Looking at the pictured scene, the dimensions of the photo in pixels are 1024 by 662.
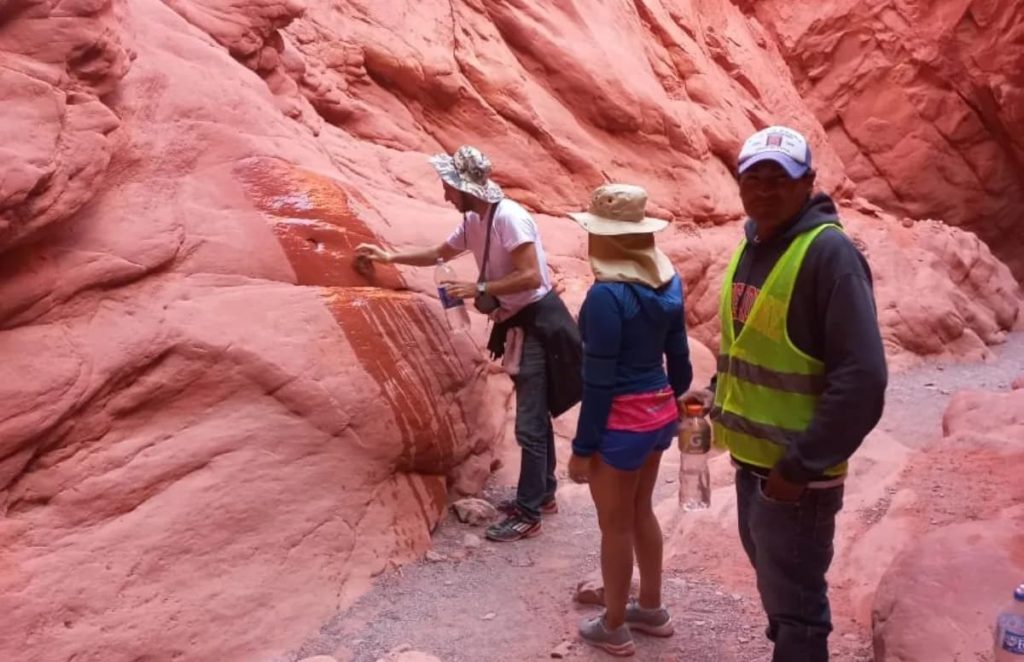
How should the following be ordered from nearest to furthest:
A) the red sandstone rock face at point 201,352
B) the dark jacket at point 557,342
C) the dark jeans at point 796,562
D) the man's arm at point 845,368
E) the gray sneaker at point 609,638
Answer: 1. the man's arm at point 845,368
2. the dark jeans at point 796,562
3. the red sandstone rock face at point 201,352
4. the gray sneaker at point 609,638
5. the dark jacket at point 557,342

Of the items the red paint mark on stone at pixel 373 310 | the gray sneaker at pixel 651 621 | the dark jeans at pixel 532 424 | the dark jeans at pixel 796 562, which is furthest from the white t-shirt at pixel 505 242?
the dark jeans at pixel 796 562

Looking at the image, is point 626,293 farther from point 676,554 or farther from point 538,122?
point 538,122

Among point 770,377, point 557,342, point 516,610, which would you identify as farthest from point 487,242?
point 770,377

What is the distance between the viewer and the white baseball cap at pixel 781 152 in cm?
270

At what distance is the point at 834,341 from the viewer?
2582 mm

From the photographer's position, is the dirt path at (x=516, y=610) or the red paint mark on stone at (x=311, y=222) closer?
the dirt path at (x=516, y=610)

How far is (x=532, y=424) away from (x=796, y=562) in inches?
90.9

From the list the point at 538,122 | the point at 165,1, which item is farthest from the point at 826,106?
the point at 165,1

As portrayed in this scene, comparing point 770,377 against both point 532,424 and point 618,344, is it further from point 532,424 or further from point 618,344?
point 532,424

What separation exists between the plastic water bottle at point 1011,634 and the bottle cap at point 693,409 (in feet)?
3.63

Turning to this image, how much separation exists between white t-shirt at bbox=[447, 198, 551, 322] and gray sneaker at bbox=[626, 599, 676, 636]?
5.59 feet

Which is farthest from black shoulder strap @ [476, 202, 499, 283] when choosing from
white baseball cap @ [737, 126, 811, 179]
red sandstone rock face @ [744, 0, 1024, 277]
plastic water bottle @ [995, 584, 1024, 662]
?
red sandstone rock face @ [744, 0, 1024, 277]

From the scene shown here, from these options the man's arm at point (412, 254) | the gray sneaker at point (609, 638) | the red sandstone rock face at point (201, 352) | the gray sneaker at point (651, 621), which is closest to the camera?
the red sandstone rock face at point (201, 352)

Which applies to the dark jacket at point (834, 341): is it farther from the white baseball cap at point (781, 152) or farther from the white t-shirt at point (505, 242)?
the white t-shirt at point (505, 242)
